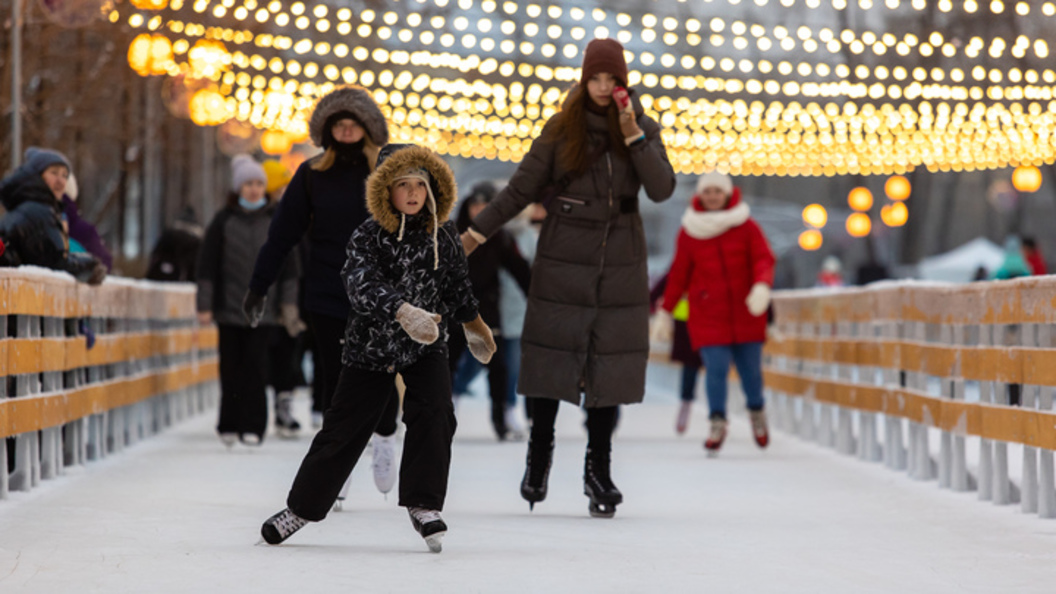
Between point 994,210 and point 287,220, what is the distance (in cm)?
6338

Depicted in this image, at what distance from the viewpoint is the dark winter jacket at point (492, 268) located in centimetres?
1305

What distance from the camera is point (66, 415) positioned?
31.8 ft

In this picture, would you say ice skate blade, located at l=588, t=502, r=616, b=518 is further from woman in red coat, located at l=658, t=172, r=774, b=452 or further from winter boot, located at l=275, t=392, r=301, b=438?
winter boot, located at l=275, t=392, r=301, b=438

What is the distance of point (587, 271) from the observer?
8180 millimetres

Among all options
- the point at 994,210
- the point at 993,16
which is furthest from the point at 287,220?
the point at 994,210

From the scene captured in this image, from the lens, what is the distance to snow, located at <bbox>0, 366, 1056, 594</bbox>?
591 cm

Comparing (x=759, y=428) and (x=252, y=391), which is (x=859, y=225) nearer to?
(x=759, y=428)

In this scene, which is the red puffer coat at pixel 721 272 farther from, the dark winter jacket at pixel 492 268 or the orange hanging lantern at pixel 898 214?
the orange hanging lantern at pixel 898 214

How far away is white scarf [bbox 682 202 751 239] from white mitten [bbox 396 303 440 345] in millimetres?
5689

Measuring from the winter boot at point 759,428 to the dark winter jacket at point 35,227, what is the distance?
4.10m

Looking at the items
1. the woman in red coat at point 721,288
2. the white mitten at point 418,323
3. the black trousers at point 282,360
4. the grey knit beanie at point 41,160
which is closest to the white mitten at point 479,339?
the white mitten at point 418,323

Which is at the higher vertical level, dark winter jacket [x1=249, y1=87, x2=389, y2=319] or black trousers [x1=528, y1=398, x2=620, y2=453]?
dark winter jacket [x1=249, y1=87, x2=389, y2=319]

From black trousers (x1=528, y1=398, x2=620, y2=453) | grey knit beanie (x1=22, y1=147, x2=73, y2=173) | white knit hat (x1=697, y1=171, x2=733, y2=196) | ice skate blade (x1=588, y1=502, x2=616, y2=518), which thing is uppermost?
grey knit beanie (x1=22, y1=147, x2=73, y2=173)

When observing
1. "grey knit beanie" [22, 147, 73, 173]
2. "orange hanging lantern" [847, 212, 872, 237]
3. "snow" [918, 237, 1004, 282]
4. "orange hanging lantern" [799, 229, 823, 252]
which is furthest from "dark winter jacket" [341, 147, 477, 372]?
"orange hanging lantern" [799, 229, 823, 252]
